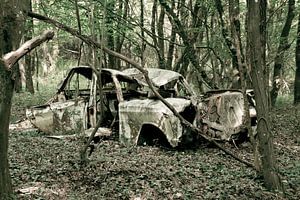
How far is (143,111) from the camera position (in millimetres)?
8250

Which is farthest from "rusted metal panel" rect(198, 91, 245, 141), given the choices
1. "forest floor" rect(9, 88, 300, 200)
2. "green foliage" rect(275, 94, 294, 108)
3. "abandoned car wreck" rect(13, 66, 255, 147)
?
"green foliage" rect(275, 94, 294, 108)

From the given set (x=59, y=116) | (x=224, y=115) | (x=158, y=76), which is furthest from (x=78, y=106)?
(x=224, y=115)

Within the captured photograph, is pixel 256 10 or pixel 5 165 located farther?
pixel 256 10

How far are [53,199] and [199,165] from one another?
269 cm

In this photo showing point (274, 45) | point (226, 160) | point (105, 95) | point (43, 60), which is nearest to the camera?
point (226, 160)

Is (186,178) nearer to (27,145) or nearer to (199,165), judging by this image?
(199,165)

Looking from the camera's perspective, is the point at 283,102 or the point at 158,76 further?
the point at 283,102

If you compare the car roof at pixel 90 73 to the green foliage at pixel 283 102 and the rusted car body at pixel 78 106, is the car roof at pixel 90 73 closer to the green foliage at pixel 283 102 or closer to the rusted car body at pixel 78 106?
the rusted car body at pixel 78 106

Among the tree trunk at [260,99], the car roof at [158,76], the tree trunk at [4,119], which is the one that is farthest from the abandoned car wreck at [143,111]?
the tree trunk at [4,119]

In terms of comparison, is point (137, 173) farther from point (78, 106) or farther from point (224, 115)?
point (78, 106)

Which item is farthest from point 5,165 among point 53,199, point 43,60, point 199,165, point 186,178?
point 43,60

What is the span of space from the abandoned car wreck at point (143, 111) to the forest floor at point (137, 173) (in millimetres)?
427

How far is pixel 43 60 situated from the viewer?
29859 mm

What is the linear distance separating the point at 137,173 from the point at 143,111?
2.22 metres
